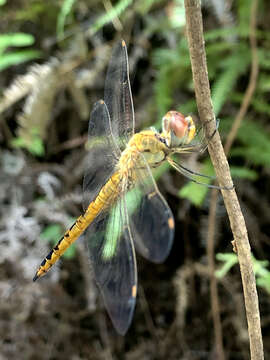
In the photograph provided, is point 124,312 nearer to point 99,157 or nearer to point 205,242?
point 99,157

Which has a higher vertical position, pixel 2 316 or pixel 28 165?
pixel 28 165

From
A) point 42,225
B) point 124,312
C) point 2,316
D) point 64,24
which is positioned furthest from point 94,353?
point 64,24

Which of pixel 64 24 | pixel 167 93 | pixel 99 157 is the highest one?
pixel 64 24

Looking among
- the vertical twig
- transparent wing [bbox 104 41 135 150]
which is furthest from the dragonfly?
the vertical twig

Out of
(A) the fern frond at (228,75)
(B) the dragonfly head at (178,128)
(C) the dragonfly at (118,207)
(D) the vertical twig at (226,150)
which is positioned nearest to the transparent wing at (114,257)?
(C) the dragonfly at (118,207)

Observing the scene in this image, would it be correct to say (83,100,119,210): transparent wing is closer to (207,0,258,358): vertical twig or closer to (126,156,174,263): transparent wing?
(126,156,174,263): transparent wing

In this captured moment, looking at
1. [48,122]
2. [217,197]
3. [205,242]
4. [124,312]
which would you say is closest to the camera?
[124,312]

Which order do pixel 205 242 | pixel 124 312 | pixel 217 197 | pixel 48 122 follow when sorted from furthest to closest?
pixel 48 122 → pixel 205 242 → pixel 217 197 → pixel 124 312

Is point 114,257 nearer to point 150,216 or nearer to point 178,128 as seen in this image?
point 150,216
